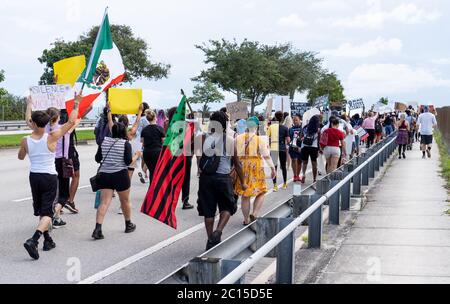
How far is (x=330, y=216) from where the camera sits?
32.4 ft

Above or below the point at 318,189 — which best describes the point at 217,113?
above

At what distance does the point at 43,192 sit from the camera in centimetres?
809

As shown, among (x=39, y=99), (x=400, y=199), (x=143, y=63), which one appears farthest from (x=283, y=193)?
(x=143, y=63)

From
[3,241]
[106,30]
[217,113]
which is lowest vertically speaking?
[3,241]

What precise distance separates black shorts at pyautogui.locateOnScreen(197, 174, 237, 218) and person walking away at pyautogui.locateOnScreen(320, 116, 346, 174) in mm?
6931

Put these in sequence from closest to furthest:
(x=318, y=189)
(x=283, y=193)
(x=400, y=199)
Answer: (x=318, y=189), (x=400, y=199), (x=283, y=193)

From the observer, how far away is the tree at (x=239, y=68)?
70000mm

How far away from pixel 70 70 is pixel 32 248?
333cm

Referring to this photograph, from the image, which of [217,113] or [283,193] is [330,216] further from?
[283,193]

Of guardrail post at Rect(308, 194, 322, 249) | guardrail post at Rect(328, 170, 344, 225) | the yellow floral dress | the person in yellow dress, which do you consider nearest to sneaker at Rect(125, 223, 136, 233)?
the person in yellow dress

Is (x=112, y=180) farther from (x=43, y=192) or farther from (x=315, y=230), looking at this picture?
(x=315, y=230)

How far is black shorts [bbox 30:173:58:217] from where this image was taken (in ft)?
26.4

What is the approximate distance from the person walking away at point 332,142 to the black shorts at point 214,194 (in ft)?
22.7

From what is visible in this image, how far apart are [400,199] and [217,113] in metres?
5.78
